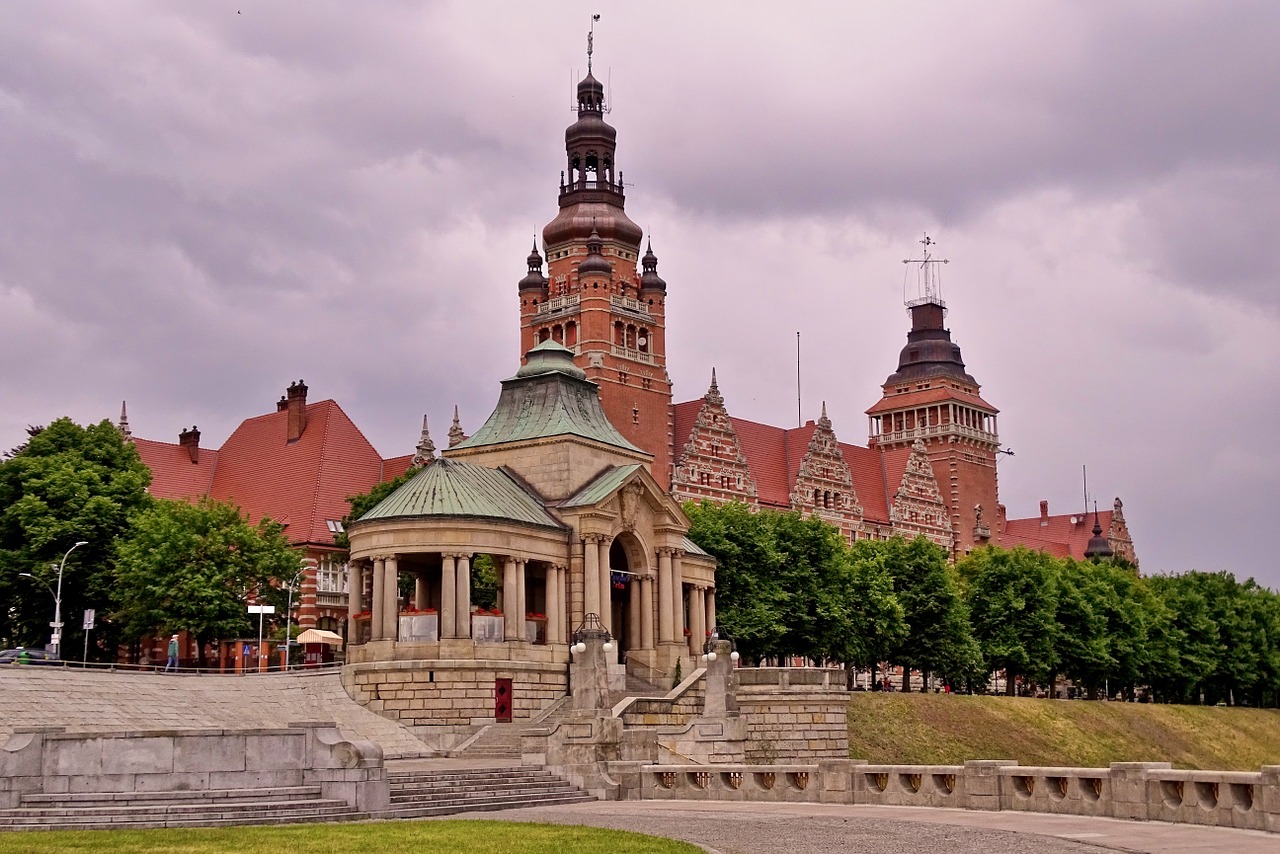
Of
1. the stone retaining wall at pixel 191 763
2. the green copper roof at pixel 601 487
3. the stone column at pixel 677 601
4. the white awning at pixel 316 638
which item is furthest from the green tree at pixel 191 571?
the stone retaining wall at pixel 191 763

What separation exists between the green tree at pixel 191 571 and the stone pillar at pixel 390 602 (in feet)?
45.9

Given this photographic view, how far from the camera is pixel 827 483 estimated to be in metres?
113

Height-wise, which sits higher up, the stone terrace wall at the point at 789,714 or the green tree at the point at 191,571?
the green tree at the point at 191,571

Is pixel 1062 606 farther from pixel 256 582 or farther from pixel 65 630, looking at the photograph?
pixel 65 630

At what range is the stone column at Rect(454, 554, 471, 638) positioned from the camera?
5181cm

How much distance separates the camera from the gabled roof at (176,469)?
293ft

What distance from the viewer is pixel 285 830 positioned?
2644 cm

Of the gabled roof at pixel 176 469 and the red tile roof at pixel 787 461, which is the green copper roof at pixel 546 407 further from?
the red tile roof at pixel 787 461

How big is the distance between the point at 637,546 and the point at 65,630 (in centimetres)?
2553

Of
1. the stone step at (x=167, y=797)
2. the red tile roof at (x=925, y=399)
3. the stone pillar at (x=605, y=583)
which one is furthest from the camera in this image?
the red tile roof at (x=925, y=399)

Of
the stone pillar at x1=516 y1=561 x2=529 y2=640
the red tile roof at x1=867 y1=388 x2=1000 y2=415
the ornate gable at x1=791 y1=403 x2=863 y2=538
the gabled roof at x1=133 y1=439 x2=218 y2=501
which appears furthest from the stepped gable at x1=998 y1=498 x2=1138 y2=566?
the stone pillar at x1=516 y1=561 x2=529 y2=640

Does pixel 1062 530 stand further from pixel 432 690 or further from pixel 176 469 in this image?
pixel 432 690

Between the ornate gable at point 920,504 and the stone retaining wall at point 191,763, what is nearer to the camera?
the stone retaining wall at point 191,763

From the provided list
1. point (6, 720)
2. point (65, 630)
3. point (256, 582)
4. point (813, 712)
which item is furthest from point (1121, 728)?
point (6, 720)
